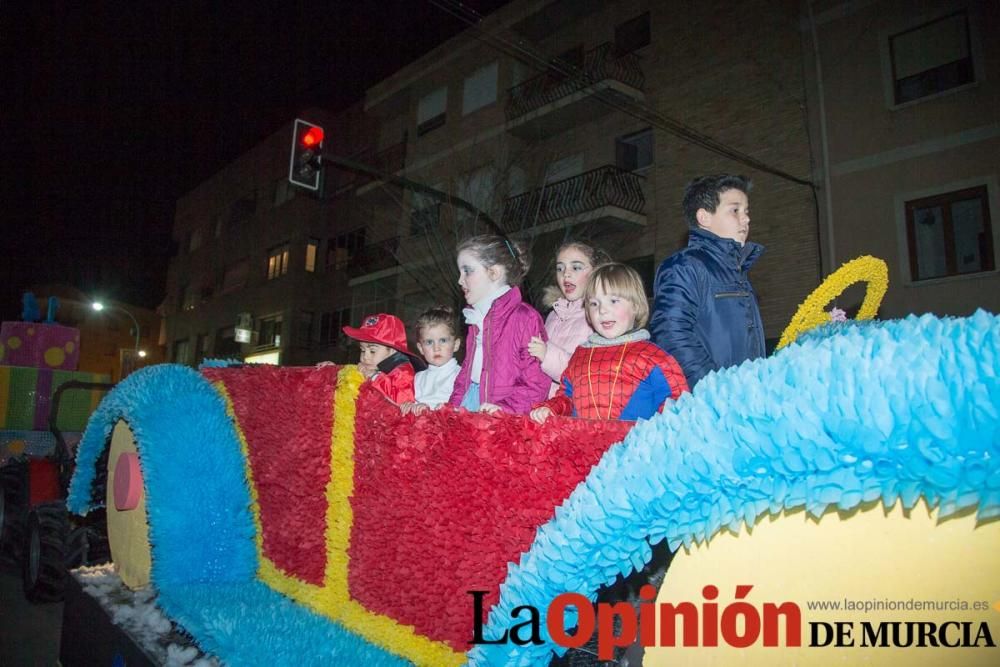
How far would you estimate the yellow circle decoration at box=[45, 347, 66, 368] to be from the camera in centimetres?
690

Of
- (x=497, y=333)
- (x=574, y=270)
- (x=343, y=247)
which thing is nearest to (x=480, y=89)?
(x=343, y=247)

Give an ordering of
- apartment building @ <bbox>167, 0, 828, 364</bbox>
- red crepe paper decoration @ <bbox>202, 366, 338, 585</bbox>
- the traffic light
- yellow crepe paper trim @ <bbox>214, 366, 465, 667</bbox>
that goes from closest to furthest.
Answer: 1. yellow crepe paper trim @ <bbox>214, 366, 465, 667</bbox>
2. red crepe paper decoration @ <bbox>202, 366, 338, 585</bbox>
3. the traffic light
4. apartment building @ <bbox>167, 0, 828, 364</bbox>

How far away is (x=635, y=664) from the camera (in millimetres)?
971

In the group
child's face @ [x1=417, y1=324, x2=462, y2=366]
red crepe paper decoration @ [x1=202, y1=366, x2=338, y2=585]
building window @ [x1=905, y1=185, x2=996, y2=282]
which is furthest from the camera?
building window @ [x1=905, y1=185, x2=996, y2=282]

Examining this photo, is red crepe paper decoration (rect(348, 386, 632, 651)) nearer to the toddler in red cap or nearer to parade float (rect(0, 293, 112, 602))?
the toddler in red cap

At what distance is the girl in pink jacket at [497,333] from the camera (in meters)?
2.61

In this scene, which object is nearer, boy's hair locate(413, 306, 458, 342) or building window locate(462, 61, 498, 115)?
boy's hair locate(413, 306, 458, 342)

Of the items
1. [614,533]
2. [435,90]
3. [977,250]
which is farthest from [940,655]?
[435,90]

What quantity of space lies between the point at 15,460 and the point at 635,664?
656 cm

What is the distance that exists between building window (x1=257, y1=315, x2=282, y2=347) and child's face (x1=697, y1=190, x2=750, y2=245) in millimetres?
23293

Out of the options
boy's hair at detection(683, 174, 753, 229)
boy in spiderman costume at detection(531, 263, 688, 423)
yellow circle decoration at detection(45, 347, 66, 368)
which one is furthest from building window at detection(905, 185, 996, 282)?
yellow circle decoration at detection(45, 347, 66, 368)

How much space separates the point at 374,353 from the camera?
3883 mm

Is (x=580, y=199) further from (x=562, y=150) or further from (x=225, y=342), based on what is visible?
(x=225, y=342)

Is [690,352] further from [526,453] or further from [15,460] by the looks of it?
[15,460]
